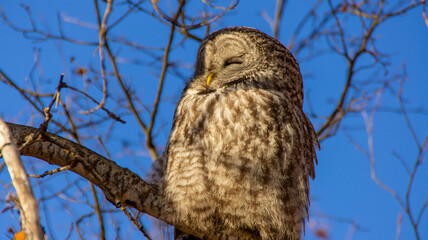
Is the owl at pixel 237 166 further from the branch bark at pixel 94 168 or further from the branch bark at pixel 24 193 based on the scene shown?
the branch bark at pixel 24 193

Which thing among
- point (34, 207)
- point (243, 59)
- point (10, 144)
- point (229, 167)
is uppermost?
point (243, 59)

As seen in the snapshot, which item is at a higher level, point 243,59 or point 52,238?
point 243,59

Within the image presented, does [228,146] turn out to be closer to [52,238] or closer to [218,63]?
[218,63]

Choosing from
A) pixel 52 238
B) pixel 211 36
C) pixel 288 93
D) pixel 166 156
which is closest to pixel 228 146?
pixel 166 156

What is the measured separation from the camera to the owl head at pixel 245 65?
3.37m

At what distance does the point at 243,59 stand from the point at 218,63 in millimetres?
204

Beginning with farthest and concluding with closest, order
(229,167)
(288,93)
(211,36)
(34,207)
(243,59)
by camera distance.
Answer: (211,36) → (243,59) → (288,93) → (229,167) → (34,207)

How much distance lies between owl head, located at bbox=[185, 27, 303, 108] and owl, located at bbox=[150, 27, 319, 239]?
14 centimetres

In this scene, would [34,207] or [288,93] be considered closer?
[34,207]

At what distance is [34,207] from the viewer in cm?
134

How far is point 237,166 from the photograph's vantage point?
9.09 feet

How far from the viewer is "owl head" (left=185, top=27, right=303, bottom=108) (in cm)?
337

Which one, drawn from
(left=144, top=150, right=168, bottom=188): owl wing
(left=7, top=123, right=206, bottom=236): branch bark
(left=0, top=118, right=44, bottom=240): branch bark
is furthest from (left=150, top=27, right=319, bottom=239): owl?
(left=0, top=118, right=44, bottom=240): branch bark

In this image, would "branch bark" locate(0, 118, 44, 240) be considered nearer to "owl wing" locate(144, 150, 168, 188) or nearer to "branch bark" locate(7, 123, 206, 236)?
"branch bark" locate(7, 123, 206, 236)
